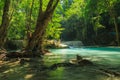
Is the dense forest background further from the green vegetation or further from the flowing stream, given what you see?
the flowing stream

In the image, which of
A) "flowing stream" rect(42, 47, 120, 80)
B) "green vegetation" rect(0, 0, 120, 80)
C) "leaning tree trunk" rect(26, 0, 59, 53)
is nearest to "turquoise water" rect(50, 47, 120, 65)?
"flowing stream" rect(42, 47, 120, 80)

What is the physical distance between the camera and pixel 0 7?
2861 cm

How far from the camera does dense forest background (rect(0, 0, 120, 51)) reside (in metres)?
25.9

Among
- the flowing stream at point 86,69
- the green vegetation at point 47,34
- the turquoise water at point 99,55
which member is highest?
the green vegetation at point 47,34

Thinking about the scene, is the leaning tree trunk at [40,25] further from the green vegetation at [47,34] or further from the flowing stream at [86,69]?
the flowing stream at [86,69]

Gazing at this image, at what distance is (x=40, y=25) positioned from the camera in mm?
23859

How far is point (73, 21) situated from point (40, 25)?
199 ft

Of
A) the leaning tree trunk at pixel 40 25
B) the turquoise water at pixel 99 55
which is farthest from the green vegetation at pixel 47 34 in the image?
the turquoise water at pixel 99 55

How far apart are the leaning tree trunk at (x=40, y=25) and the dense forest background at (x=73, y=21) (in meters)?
1.25

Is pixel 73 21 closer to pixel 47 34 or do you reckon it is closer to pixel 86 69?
pixel 47 34

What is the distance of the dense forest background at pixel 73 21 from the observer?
25.9 metres

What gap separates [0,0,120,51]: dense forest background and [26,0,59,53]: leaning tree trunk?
1255 millimetres

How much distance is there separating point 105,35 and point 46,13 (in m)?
48.7

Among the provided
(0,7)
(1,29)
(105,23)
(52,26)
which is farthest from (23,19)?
(105,23)
